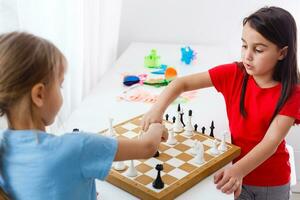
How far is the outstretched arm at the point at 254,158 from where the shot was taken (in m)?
0.92

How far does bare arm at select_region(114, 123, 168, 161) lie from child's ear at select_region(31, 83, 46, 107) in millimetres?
176

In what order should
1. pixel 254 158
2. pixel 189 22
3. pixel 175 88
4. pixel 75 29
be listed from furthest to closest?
pixel 189 22, pixel 75 29, pixel 175 88, pixel 254 158

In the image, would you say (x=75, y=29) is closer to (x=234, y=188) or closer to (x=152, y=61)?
(x=152, y=61)

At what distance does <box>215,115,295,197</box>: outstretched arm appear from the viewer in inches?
36.1

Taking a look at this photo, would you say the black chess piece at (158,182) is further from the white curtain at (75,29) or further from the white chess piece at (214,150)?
the white curtain at (75,29)

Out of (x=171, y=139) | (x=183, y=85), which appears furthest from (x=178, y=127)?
(x=183, y=85)

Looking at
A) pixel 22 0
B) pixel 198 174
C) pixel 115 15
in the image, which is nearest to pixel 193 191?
pixel 198 174

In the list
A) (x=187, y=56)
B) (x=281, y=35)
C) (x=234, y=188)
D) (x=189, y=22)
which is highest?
(x=281, y=35)

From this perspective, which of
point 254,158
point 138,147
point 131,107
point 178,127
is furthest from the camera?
point 131,107

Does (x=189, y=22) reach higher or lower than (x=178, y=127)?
higher

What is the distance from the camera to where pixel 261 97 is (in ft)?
3.80

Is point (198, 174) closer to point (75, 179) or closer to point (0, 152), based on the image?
point (75, 179)

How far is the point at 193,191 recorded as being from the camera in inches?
34.9

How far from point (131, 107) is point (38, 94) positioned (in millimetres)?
697
